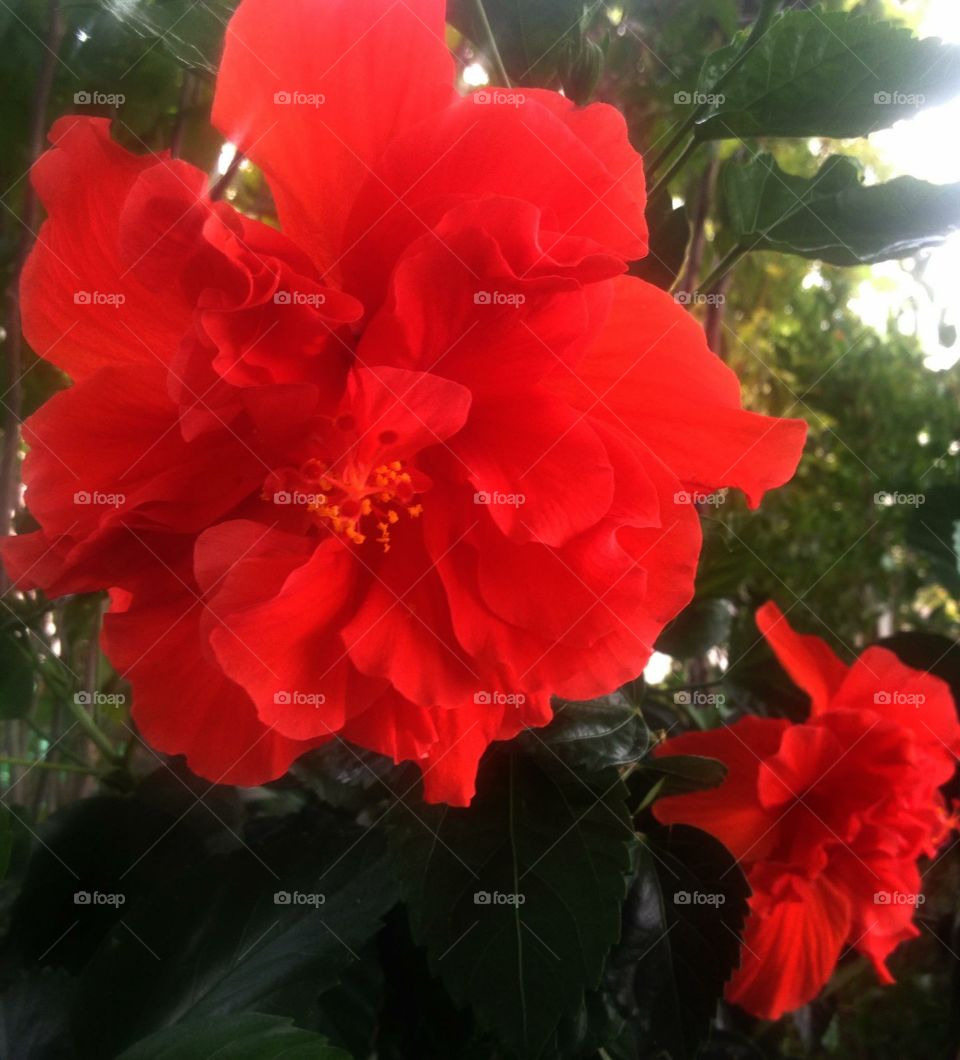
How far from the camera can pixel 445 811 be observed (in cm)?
52

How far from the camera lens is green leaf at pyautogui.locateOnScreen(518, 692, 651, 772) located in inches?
19.0

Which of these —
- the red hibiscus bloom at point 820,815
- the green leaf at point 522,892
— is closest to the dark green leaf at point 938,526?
the red hibiscus bloom at point 820,815

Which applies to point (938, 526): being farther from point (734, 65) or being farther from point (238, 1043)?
point (238, 1043)

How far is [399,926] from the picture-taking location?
2.14ft

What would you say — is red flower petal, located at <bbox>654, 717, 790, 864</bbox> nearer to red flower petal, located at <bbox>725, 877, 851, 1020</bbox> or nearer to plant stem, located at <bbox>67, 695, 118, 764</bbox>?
red flower petal, located at <bbox>725, 877, 851, 1020</bbox>

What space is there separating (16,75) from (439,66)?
1.13ft

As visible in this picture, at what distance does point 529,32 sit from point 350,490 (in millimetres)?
281

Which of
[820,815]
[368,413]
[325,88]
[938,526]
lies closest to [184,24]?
[325,88]

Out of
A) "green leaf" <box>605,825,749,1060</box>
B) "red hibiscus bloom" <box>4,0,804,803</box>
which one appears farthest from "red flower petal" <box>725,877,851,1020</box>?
"red hibiscus bloom" <box>4,0,804,803</box>

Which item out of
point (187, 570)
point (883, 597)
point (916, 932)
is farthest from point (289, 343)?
point (883, 597)

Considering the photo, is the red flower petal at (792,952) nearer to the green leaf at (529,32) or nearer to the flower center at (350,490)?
the flower center at (350,490)

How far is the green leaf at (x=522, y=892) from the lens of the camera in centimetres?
48

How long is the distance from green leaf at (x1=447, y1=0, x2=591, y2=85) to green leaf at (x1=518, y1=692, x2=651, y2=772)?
353mm

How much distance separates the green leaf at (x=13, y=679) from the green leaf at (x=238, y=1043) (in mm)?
267
